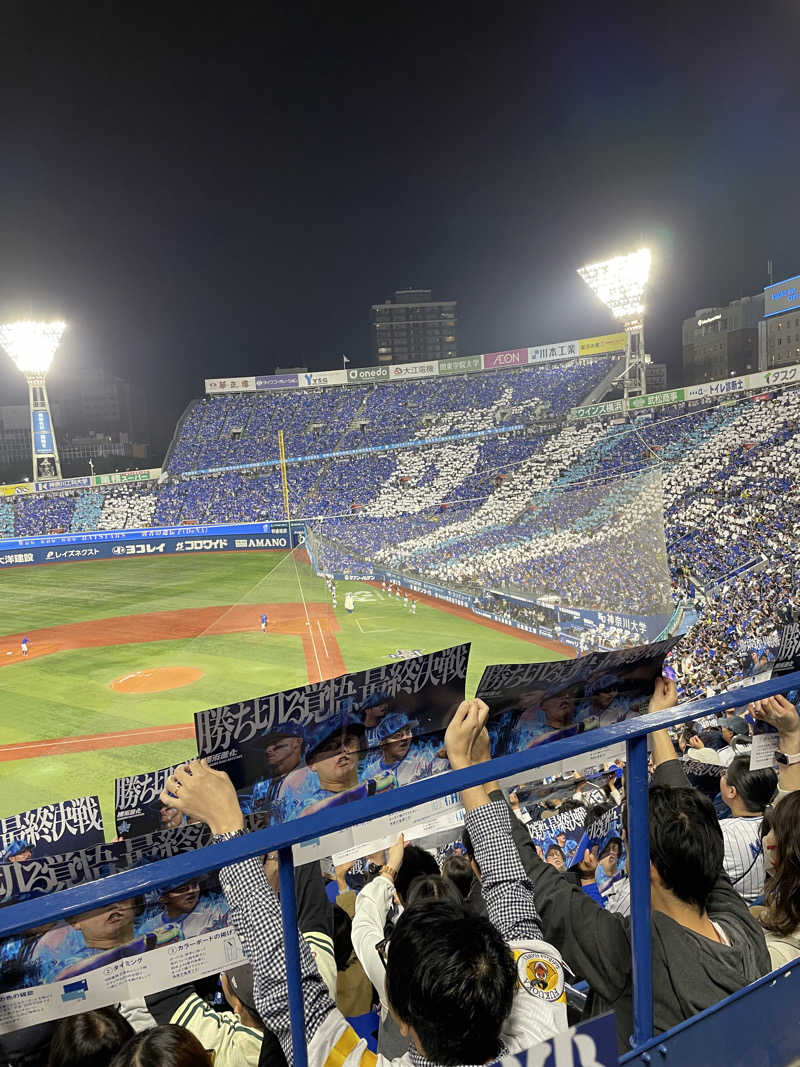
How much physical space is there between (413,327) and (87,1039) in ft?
480

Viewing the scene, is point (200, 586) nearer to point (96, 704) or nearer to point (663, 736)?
point (96, 704)

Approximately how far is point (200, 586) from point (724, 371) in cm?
8920

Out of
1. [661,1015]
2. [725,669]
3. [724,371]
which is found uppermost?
[724,371]

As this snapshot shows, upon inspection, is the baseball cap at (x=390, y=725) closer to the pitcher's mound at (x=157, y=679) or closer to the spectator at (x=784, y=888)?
the spectator at (x=784, y=888)

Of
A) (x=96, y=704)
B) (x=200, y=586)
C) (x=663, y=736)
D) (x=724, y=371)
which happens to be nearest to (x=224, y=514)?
(x=200, y=586)

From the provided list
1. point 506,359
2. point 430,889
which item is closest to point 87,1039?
point 430,889

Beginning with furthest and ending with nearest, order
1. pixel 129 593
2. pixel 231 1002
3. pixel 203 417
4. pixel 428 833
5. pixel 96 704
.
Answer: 1. pixel 203 417
2. pixel 129 593
3. pixel 96 704
4. pixel 428 833
5. pixel 231 1002

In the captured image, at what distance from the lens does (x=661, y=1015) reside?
7.16 feet

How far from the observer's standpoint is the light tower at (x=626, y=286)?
43.1 metres

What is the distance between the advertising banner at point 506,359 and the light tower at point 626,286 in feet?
48.3

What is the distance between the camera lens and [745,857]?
3.09m

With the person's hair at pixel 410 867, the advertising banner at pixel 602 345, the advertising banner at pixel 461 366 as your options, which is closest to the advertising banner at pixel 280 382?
the advertising banner at pixel 461 366

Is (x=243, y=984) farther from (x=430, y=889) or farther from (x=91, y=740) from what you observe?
(x=91, y=740)

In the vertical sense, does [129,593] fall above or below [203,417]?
below
